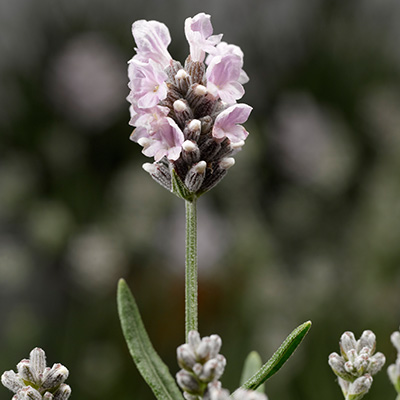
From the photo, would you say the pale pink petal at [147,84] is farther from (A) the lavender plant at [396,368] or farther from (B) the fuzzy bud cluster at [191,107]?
(A) the lavender plant at [396,368]

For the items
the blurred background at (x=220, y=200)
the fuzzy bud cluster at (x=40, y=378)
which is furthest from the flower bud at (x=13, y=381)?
the blurred background at (x=220, y=200)

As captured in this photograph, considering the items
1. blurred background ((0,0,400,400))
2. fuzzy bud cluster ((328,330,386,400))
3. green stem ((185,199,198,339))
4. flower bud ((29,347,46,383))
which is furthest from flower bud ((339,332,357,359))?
blurred background ((0,0,400,400))

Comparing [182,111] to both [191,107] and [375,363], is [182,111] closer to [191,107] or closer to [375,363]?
[191,107]

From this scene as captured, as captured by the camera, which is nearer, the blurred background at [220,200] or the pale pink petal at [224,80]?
the pale pink petal at [224,80]

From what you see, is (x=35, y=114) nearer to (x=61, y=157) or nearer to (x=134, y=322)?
(x=61, y=157)

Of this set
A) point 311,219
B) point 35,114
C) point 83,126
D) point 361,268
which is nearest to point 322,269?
point 361,268

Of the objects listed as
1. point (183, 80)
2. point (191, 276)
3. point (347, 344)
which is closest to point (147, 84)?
point (183, 80)
